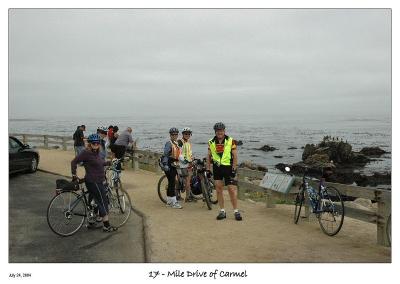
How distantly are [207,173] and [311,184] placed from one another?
7.79ft

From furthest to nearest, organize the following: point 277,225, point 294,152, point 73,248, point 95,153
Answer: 1. point 294,152
2. point 277,225
3. point 95,153
4. point 73,248

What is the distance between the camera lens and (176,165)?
916cm

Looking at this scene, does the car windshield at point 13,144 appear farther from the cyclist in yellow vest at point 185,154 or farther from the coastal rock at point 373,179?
the coastal rock at point 373,179

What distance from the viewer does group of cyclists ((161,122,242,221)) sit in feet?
26.0

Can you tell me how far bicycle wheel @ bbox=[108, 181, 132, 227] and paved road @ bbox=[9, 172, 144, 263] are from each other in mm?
204

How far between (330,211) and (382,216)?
0.84 m

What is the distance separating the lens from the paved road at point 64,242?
5.83 metres

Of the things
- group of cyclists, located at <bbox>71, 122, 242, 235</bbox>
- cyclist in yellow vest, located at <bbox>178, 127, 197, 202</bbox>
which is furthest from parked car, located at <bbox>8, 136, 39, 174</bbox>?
cyclist in yellow vest, located at <bbox>178, 127, 197, 202</bbox>

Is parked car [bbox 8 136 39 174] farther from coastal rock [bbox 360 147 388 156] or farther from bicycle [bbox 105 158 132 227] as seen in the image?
coastal rock [bbox 360 147 388 156]

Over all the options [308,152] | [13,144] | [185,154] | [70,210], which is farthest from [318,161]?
[308,152]
